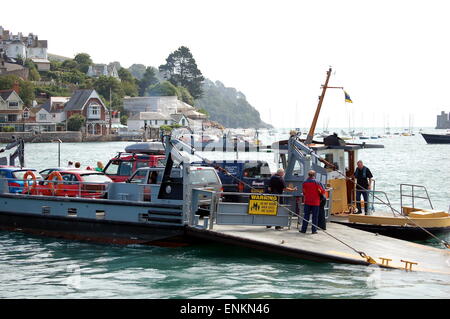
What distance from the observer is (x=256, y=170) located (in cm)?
2036

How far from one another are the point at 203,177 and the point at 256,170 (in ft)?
10.3

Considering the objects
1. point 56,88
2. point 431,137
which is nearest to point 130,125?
point 56,88

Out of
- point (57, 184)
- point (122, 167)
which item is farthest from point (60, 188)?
point (122, 167)

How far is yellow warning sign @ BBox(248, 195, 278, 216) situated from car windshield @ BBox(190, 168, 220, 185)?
211 cm

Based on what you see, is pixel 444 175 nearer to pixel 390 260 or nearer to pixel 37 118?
pixel 390 260

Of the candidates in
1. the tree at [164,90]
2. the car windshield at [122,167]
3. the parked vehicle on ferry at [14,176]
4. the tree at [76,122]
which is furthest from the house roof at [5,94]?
the parked vehicle on ferry at [14,176]

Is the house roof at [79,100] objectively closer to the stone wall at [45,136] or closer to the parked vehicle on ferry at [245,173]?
the stone wall at [45,136]

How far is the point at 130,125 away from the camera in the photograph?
490 feet

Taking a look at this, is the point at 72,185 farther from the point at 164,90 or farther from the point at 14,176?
the point at 164,90

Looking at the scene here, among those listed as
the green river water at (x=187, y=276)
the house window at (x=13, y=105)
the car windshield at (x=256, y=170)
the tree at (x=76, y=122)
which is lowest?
the green river water at (x=187, y=276)

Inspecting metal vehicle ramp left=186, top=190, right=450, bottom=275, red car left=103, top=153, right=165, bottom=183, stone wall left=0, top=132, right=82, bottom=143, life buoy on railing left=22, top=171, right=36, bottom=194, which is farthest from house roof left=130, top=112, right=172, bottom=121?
metal vehicle ramp left=186, top=190, right=450, bottom=275

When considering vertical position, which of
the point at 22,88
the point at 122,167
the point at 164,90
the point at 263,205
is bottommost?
the point at 263,205

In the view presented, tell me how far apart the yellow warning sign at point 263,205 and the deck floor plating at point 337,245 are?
50 cm

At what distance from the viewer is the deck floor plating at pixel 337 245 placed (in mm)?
14000
